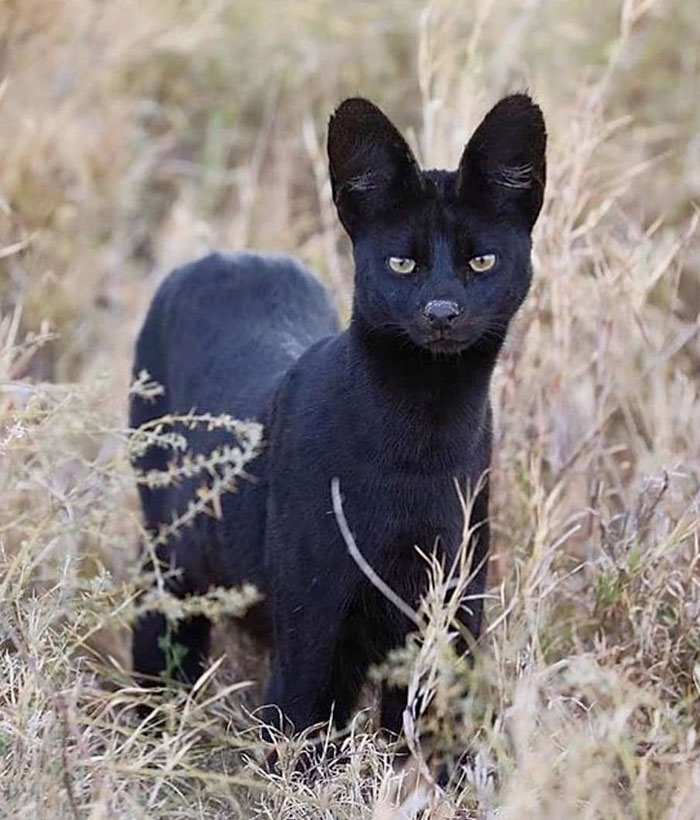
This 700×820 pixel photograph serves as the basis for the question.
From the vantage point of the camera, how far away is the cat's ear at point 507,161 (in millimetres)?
2473

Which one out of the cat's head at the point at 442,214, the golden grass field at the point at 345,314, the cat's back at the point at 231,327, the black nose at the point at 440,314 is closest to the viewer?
the golden grass field at the point at 345,314

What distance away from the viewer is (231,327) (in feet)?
10.3

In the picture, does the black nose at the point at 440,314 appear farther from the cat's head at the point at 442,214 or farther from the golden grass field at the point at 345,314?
the golden grass field at the point at 345,314

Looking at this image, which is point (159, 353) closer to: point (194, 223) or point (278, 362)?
point (278, 362)

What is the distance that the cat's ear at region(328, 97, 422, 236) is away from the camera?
247 centimetres

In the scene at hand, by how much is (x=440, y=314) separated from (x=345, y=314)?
5.06 ft

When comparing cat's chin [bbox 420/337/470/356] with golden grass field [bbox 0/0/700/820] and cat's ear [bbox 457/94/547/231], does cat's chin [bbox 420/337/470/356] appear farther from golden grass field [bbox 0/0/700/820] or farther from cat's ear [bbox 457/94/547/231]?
golden grass field [bbox 0/0/700/820]

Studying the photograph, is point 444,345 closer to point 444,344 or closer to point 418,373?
point 444,344

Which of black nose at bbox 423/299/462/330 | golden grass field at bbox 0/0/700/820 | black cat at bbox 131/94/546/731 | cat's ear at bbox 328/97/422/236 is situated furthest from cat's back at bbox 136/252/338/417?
black nose at bbox 423/299/462/330

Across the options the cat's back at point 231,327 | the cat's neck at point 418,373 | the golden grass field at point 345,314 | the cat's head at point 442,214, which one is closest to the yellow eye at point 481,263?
the cat's head at point 442,214

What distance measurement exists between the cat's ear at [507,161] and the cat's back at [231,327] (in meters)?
0.63

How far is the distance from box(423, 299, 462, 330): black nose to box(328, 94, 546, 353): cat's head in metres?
0.04

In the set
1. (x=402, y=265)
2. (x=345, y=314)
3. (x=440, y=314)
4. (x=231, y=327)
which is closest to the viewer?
(x=440, y=314)

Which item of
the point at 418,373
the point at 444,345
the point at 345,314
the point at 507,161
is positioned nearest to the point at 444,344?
the point at 444,345
